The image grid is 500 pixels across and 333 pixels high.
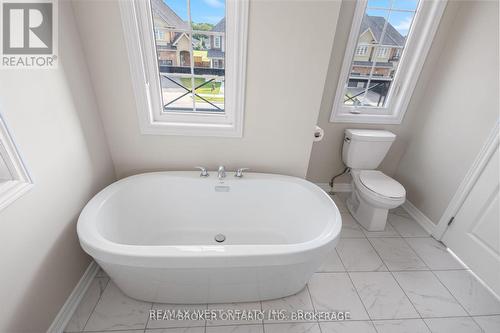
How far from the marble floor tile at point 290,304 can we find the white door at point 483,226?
1.26 meters

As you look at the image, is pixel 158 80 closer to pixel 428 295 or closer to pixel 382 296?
pixel 382 296

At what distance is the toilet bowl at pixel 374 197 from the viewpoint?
5.81 ft

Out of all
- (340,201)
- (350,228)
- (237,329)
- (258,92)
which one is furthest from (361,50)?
(237,329)

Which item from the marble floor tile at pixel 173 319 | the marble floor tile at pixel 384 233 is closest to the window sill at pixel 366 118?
the marble floor tile at pixel 384 233

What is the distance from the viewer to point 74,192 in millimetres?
1241

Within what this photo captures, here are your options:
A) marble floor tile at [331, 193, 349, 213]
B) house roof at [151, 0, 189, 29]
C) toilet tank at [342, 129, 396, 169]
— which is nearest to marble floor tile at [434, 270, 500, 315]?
marble floor tile at [331, 193, 349, 213]

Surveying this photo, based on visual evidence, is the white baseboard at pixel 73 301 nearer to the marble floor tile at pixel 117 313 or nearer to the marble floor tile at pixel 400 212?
the marble floor tile at pixel 117 313

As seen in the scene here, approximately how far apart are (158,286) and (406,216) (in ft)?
7.37

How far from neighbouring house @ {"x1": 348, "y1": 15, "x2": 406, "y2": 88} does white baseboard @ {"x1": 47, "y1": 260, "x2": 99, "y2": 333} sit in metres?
2.47

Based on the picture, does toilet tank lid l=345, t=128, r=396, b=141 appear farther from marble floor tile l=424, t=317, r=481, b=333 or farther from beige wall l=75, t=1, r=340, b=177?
marble floor tile l=424, t=317, r=481, b=333

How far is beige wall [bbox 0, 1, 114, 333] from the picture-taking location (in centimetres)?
88

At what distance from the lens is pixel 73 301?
1.23m

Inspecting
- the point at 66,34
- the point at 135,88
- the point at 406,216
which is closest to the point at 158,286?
the point at 135,88

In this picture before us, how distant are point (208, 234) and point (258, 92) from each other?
109 centimetres
